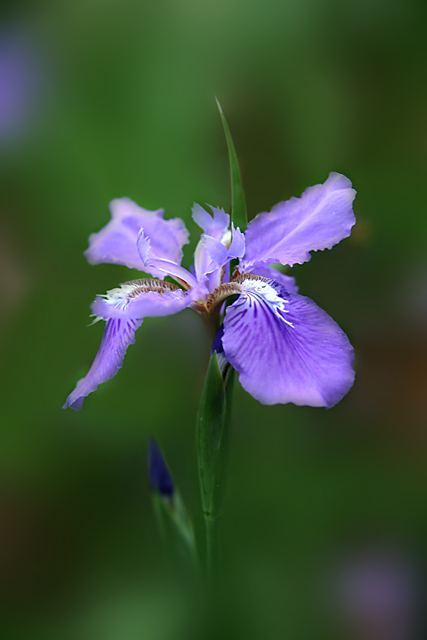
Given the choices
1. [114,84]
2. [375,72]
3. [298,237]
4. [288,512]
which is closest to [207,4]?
[114,84]

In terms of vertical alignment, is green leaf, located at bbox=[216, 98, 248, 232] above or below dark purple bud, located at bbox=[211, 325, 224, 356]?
above

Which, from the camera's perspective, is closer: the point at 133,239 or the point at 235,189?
the point at 235,189

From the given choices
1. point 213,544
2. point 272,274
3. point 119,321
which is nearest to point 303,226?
point 272,274

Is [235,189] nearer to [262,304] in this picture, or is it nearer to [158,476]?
[262,304]

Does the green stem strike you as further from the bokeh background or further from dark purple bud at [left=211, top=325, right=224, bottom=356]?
dark purple bud at [left=211, top=325, right=224, bottom=356]

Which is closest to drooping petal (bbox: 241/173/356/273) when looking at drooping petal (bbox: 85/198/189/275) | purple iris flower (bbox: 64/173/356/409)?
purple iris flower (bbox: 64/173/356/409)

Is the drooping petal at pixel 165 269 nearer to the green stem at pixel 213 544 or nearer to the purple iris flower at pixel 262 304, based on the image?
the purple iris flower at pixel 262 304

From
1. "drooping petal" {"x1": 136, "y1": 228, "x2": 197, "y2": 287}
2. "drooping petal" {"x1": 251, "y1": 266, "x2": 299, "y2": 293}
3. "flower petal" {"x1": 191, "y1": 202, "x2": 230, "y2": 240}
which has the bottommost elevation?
"drooping petal" {"x1": 251, "y1": 266, "x2": 299, "y2": 293}
